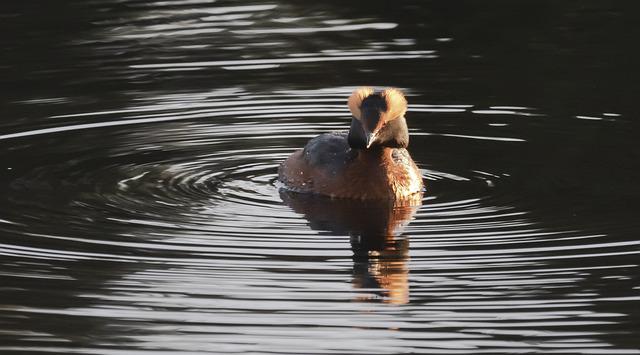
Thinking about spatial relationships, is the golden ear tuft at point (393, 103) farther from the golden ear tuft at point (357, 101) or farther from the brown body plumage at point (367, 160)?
the golden ear tuft at point (357, 101)

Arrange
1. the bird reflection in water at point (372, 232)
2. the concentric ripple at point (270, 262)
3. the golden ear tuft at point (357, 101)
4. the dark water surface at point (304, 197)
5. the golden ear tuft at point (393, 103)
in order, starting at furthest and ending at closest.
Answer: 1. the golden ear tuft at point (357, 101)
2. the golden ear tuft at point (393, 103)
3. the bird reflection in water at point (372, 232)
4. the dark water surface at point (304, 197)
5. the concentric ripple at point (270, 262)

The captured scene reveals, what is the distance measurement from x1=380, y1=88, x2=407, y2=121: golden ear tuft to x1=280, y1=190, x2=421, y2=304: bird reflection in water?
78cm

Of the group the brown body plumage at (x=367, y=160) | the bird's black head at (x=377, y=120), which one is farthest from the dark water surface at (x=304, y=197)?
the bird's black head at (x=377, y=120)

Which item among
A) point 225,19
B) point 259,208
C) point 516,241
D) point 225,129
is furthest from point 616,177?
point 225,19

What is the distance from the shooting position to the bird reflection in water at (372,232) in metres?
10.7

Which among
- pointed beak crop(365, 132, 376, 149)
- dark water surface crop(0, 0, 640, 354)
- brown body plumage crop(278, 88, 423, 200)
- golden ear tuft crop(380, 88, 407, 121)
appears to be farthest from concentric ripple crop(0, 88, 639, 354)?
golden ear tuft crop(380, 88, 407, 121)

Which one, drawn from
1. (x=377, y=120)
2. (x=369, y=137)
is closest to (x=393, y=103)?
(x=377, y=120)

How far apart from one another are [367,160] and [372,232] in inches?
54.5

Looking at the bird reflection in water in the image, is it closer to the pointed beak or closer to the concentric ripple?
the concentric ripple

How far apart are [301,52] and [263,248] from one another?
8.43 m

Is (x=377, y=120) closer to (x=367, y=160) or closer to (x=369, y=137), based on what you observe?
(x=369, y=137)

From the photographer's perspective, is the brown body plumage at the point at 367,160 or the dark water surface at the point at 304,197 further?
the brown body plumage at the point at 367,160

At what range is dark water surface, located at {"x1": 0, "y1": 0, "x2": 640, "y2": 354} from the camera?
1000 centimetres

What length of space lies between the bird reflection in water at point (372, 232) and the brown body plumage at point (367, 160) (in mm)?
101
